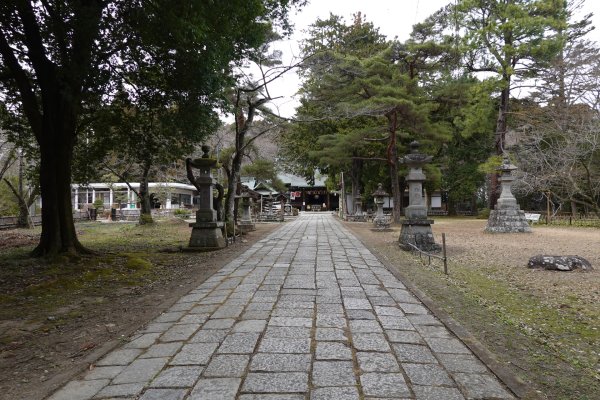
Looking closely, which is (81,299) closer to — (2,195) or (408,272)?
(408,272)

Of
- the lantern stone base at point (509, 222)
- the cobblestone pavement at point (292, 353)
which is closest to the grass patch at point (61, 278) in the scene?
the cobblestone pavement at point (292, 353)

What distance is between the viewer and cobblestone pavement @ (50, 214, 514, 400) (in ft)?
8.48

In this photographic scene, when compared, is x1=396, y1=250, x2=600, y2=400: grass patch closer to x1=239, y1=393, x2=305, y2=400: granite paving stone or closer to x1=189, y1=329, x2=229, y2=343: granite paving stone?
x1=239, y1=393, x2=305, y2=400: granite paving stone

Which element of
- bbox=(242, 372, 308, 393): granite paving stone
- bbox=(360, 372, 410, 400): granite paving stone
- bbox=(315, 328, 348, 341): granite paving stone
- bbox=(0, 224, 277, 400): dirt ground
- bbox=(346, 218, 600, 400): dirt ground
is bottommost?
bbox=(346, 218, 600, 400): dirt ground

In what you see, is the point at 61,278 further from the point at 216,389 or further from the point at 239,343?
the point at 216,389

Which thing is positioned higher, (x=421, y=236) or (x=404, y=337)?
(x=421, y=236)

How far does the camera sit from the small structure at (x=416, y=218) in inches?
408

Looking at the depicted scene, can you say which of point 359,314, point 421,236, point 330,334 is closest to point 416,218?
point 421,236

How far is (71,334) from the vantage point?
12.8 feet

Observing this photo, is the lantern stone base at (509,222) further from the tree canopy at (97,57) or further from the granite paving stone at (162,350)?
the granite paving stone at (162,350)

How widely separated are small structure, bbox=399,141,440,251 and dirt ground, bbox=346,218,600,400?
102 cm

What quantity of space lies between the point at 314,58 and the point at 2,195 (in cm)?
2234

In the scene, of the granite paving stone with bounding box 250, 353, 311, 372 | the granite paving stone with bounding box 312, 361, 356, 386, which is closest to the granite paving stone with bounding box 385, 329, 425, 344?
the granite paving stone with bounding box 312, 361, 356, 386

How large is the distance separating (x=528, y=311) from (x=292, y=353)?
3143 millimetres
